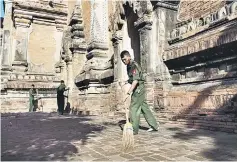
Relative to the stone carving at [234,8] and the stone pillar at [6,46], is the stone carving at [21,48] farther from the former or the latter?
the stone carving at [234,8]

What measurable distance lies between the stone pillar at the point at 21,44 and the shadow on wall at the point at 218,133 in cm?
1244

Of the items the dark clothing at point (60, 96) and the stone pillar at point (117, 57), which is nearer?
the stone pillar at point (117, 57)

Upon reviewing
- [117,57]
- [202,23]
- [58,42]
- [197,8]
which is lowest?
[117,57]

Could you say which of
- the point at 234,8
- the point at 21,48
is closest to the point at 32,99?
the point at 21,48

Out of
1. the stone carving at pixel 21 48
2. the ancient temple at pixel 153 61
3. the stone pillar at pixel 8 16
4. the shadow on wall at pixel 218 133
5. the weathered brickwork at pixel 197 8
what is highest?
the stone pillar at pixel 8 16

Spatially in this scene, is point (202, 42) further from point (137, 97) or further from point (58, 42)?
point (58, 42)

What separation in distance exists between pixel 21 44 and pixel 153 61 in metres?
11.9

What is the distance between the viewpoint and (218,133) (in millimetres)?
4617

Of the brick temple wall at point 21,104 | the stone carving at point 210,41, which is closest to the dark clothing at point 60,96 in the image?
the brick temple wall at point 21,104

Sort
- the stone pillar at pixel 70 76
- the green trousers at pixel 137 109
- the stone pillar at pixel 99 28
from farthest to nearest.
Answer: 1. the stone pillar at pixel 70 76
2. the stone pillar at pixel 99 28
3. the green trousers at pixel 137 109

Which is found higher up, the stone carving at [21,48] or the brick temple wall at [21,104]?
the stone carving at [21,48]

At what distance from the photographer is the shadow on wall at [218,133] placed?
321 cm

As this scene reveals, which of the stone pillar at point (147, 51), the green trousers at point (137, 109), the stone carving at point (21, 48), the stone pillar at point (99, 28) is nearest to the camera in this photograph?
the green trousers at point (137, 109)

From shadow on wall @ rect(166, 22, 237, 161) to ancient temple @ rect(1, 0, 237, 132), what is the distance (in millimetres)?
20
